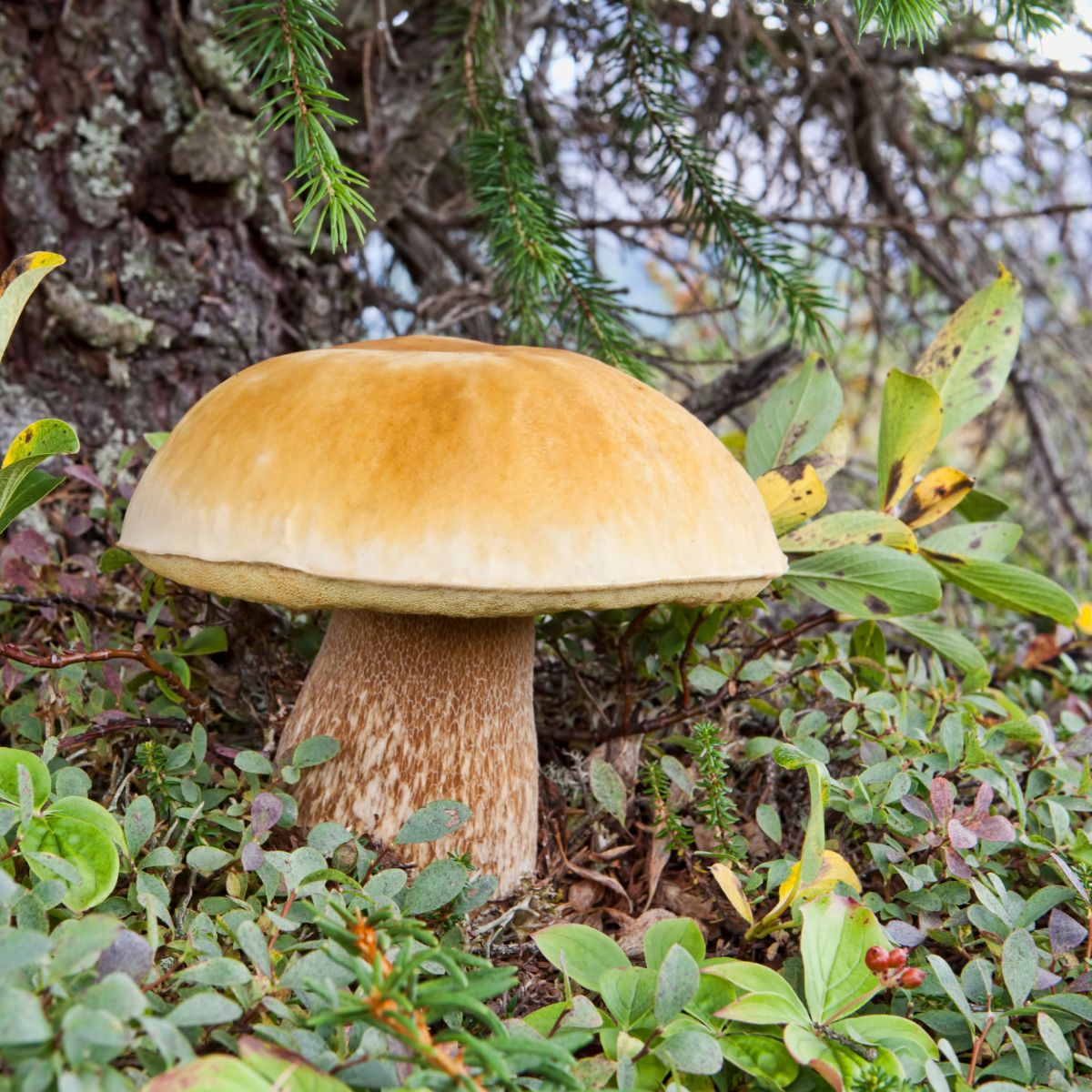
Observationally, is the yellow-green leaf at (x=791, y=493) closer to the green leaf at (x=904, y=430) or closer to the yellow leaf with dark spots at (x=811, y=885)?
the green leaf at (x=904, y=430)

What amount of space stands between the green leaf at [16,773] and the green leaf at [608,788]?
58 centimetres

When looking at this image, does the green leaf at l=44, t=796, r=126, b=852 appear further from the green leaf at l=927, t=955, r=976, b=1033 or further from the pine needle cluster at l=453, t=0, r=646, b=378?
the pine needle cluster at l=453, t=0, r=646, b=378

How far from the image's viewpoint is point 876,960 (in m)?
0.73

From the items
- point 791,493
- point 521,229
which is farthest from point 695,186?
point 791,493

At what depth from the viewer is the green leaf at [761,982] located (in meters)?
0.74

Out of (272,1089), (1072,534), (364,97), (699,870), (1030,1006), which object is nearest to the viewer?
(272,1089)

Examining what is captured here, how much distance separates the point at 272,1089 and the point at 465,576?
0.38 m

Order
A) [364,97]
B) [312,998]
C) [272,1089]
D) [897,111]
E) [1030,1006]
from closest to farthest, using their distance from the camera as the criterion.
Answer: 1. [272,1089]
2. [312,998]
3. [1030,1006]
4. [364,97]
5. [897,111]

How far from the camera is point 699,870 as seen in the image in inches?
41.0

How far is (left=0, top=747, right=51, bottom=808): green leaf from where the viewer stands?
789 millimetres

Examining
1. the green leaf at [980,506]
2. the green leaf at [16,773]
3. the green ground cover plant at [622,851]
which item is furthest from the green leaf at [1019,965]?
the green leaf at [16,773]

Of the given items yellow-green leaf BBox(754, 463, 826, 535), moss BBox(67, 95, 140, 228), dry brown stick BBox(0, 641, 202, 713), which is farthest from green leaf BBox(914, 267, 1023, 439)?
moss BBox(67, 95, 140, 228)

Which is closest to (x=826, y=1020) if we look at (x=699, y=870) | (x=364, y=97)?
(x=699, y=870)

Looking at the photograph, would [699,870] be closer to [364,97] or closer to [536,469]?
[536,469]
